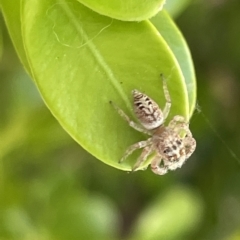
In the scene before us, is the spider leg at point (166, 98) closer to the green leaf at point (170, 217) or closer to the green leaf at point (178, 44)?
the green leaf at point (178, 44)

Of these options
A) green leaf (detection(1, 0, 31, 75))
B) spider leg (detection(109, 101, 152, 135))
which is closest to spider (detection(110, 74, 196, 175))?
spider leg (detection(109, 101, 152, 135))

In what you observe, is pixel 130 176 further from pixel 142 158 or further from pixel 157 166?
pixel 142 158

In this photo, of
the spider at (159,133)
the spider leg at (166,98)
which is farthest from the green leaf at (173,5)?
the spider leg at (166,98)

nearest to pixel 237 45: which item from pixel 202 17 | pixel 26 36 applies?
pixel 202 17

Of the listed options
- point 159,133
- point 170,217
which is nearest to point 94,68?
point 159,133

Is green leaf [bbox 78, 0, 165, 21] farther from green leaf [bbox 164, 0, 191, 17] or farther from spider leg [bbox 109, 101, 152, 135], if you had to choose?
green leaf [bbox 164, 0, 191, 17]

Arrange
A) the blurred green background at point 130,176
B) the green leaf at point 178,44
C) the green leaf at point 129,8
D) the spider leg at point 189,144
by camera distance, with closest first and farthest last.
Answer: the green leaf at point 129,8 < the green leaf at point 178,44 < the spider leg at point 189,144 < the blurred green background at point 130,176
